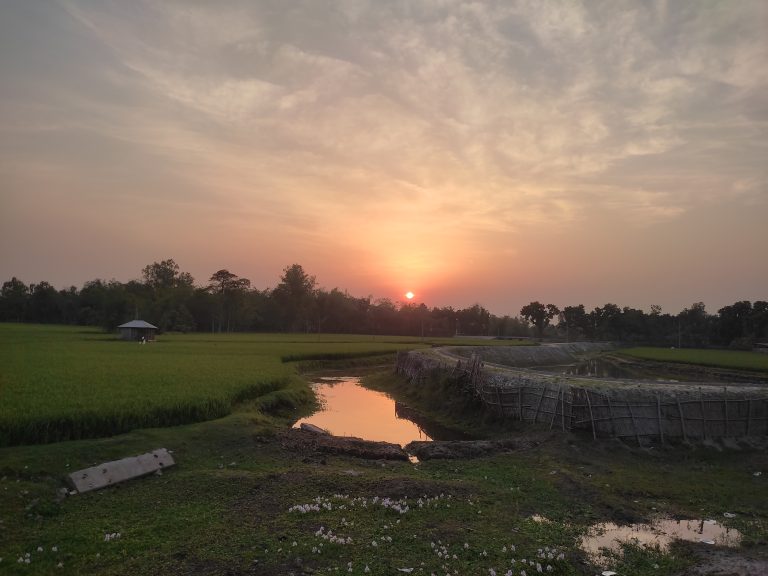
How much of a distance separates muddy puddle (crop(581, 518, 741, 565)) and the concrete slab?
10.1 metres

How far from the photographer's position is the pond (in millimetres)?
22047

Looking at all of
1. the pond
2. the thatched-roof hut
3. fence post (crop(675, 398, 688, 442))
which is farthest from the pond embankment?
the thatched-roof hut

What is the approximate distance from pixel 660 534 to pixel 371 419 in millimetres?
16488

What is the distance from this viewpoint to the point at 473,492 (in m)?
12.1

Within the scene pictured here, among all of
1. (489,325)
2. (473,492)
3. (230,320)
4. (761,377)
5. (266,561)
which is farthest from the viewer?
(489,325)

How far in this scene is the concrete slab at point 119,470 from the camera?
11.6m

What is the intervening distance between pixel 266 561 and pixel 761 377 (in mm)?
43944

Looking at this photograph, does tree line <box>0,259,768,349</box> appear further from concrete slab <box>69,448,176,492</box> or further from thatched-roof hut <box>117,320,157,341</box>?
concrete slab <box>69,448,176,492</box>

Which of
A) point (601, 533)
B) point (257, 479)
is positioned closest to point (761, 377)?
point (601, 533)

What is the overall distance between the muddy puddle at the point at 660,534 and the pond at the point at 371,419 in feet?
34.0

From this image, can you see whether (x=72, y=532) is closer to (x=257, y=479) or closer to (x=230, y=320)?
(x=257, y=479)

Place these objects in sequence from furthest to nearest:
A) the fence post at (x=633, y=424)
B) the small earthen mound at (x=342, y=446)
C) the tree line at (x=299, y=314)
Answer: the tree line at (x=299, y=314)
the fence post at (x=633, y=424)
the small earthen mound at (x=342, y=446)

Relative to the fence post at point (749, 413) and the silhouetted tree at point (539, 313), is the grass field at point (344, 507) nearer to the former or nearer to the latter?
the fence post at point (749, 413)

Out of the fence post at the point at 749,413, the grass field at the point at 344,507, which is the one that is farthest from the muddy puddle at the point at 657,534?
the fence post at the point at 749,413
